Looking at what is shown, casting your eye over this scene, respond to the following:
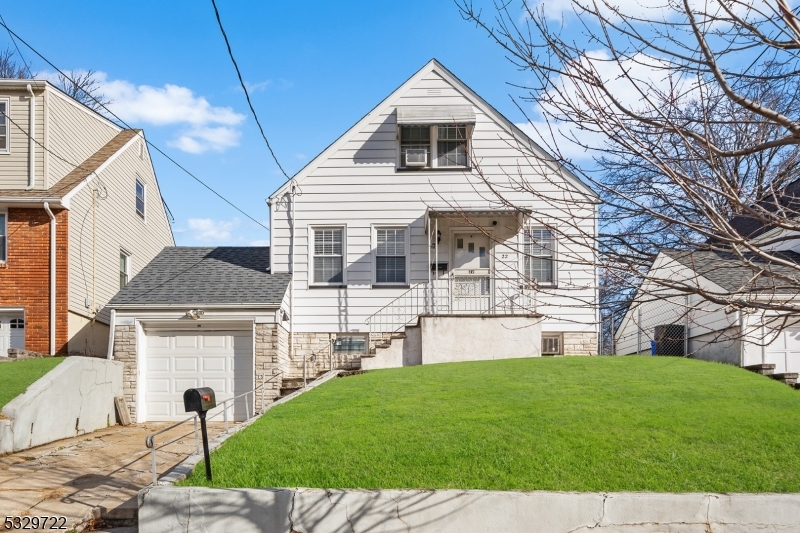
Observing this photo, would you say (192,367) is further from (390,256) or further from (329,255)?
(390,256)

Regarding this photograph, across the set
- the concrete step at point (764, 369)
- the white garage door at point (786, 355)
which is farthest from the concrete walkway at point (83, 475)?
the white garage door at point (786, 355)

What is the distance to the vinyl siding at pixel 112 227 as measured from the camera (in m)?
19.3

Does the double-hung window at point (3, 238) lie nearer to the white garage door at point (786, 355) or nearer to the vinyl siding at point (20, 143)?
the vinyl siding at point (20, 143)

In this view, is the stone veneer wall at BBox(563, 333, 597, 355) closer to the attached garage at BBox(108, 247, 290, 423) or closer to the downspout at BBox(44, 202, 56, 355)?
the attached garage at BBox(108, 247, 290, 423)

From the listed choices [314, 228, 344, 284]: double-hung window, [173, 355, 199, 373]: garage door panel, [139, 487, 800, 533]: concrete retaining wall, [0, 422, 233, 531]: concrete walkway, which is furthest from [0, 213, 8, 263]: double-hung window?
[139, 487, 800, 533]: concrete retaining wall

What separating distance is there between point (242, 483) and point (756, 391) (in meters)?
8.35

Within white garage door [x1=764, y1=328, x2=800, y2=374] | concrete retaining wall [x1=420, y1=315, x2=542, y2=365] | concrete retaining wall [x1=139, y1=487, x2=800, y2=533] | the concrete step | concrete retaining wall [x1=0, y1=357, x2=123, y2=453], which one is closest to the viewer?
concrete retaining wall [x1=139, y1=487, x2=800, y2=533]

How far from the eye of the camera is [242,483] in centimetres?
800

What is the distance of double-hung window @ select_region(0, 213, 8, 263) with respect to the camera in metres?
18.7

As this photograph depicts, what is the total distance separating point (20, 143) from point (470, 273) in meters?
11.8

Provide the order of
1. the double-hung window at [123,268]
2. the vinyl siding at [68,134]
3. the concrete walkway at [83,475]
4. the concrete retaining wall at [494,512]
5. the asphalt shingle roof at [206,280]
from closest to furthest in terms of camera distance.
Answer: the concrete retaining wall at [494,512]
the concrete walkway at [83,475]
the asphalt shingle roof at [206,280]
the vinyl siding at [68,134]
the double-hung window at [123,268]

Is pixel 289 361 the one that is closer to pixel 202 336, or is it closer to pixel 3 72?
pixel 202 336

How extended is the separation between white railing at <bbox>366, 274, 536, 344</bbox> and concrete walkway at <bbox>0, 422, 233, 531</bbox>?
5152 mm

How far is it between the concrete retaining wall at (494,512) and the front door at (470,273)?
1062cm
